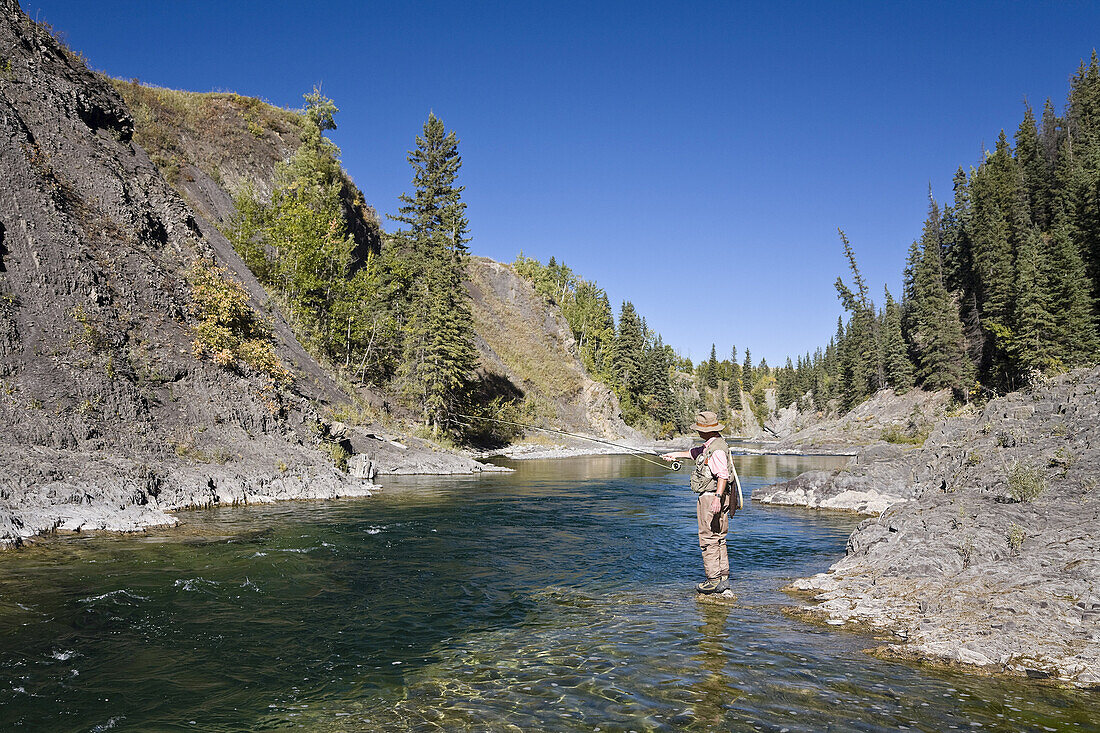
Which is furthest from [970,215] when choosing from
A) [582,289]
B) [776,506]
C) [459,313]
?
[776,506]

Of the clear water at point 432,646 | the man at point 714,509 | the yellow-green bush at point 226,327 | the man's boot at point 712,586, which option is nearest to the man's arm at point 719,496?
the man at point 714,509

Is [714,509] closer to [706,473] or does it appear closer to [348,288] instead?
[706,473]

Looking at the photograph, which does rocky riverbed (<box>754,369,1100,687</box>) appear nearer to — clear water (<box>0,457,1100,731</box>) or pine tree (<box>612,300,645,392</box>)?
clear water (<box>0,457,1100,731</box>)

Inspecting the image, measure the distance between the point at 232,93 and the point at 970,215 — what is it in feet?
291

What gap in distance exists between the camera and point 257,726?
218 inches

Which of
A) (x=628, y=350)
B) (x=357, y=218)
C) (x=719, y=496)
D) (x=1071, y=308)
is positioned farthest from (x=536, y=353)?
(x=719, y=496)

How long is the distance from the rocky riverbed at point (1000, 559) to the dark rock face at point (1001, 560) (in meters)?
0.02

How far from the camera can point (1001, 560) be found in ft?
28.7

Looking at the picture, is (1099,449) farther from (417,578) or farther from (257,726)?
(257,726)

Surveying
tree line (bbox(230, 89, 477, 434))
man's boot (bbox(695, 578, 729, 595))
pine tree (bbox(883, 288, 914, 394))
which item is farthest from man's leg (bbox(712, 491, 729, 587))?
pine tree (bbox(883, 288, 914, 394))

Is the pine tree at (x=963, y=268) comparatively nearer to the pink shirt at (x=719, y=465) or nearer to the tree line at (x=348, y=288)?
the tree line at (x=348, y=288)

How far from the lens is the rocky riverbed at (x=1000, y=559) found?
679 centimetres

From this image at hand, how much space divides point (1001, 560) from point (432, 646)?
8.22 m

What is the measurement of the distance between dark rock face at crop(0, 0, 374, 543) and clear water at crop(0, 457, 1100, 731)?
3156 millimetres
